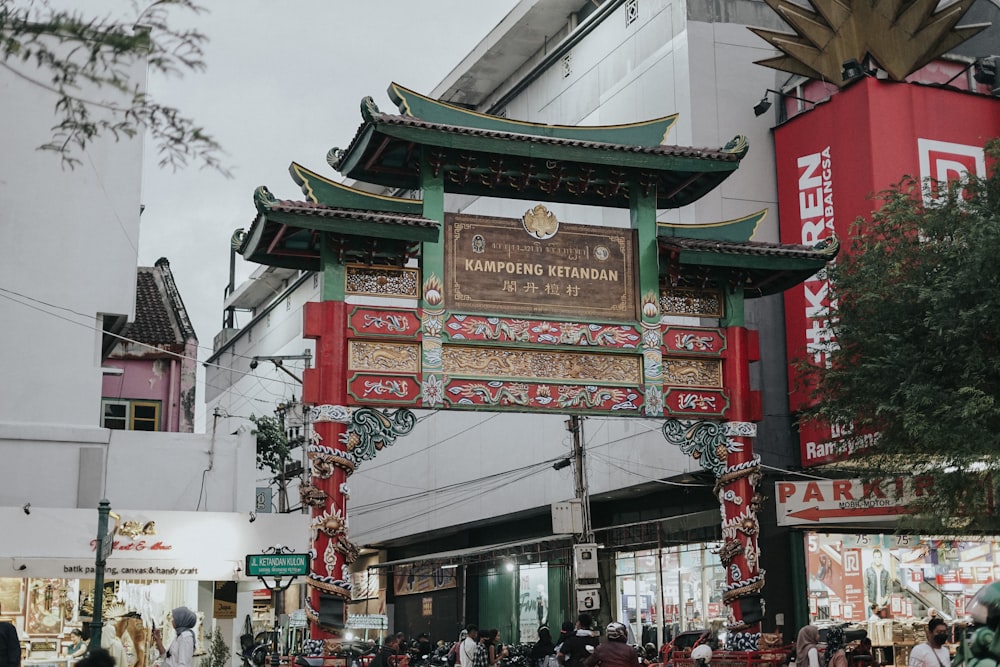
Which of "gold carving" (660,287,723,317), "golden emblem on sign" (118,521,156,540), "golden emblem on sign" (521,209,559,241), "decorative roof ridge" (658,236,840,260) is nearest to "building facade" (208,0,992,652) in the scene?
"gold carving" (660,287,723,317)

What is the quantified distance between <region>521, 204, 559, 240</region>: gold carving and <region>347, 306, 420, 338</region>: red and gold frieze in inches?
98.7

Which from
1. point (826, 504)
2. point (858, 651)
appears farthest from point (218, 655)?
point (826, 504)

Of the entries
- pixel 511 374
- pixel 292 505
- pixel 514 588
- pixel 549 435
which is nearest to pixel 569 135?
pixel 511 374

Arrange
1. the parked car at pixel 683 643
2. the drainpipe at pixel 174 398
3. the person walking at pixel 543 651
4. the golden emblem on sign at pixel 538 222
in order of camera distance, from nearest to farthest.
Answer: the golden emblem on sign at pixel 538 222 < the person walking at pixel 543 651 < the parked car at pixel 683 643 < the drainpipe at pixel 174 398

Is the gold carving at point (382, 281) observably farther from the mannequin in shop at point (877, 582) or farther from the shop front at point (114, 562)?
the mannequin in shop at point (877, 582)

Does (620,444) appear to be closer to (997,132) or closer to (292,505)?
(997,132)

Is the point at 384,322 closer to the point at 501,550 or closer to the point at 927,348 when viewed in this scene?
the point at 927,348

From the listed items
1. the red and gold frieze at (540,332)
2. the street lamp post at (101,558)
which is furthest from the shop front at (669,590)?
the street lamp post at (101,558)

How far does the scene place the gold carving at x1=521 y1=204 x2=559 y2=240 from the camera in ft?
67.1

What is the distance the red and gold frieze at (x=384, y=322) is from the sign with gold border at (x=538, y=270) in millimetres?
741

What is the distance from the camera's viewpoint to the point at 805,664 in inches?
650

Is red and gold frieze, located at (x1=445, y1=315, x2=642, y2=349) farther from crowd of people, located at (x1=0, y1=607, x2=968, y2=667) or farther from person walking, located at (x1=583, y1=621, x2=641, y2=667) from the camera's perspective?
person walking, located at (x1=583, y1=621, x2=641, y2=667)

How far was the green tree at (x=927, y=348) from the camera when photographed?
19.5 metres

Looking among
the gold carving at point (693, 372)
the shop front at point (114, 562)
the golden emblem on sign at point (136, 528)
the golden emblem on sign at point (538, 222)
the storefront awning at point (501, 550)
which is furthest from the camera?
the storefront awning at point (501, 550)
